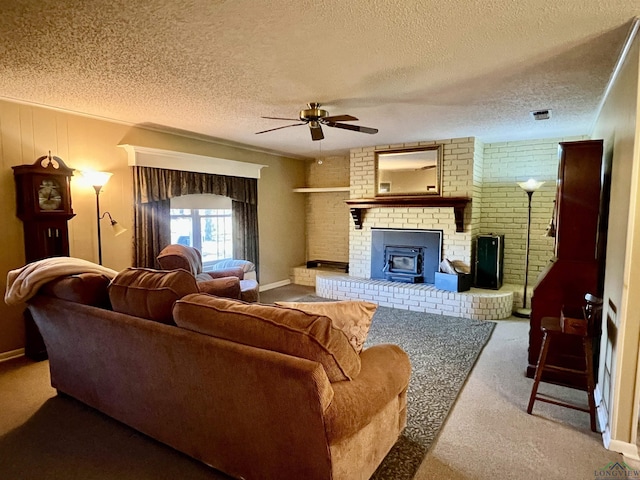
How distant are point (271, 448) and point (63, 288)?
5.68ft

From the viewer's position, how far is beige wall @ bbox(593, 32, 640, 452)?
1874 mm

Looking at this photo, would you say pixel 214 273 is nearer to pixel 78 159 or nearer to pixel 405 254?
pixel 78 159

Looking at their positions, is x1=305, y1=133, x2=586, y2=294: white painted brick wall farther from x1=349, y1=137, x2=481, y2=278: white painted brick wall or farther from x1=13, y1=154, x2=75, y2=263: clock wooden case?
x1=13, y1=154, x2=75, y2=263: clock wooden case

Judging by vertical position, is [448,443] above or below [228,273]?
below

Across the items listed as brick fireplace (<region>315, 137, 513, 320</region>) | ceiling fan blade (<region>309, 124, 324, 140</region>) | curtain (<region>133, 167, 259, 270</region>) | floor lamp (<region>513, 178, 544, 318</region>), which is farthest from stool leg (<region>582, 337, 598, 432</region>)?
curtain (<region>133, 167, 259, 270</region>)

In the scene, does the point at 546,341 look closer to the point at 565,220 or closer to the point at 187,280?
the point at 565,220

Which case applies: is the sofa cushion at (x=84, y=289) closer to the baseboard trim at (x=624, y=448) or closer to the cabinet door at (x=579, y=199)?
the baseboard trim at (x=624, y=448)

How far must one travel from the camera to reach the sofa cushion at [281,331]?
145 centimetres

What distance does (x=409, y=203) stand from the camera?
5.28m

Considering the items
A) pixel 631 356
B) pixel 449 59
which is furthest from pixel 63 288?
pixel 631 356

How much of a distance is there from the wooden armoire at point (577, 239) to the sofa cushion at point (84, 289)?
3255mm

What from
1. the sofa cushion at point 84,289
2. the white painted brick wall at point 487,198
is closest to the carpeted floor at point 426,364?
the white painted brick wall at point 487,198

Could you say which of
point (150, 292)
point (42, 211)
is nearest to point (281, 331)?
point (150, 292)

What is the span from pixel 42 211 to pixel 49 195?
0.55 ft
